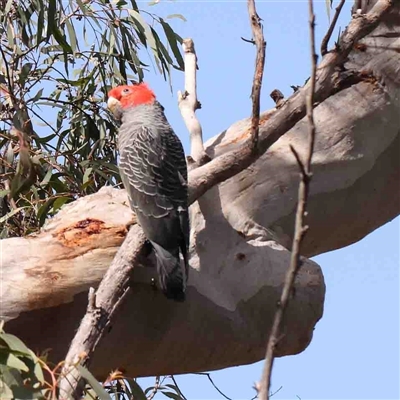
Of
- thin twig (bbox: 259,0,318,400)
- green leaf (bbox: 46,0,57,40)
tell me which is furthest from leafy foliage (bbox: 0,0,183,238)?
thin twig (bbox: 259,0,318,400)

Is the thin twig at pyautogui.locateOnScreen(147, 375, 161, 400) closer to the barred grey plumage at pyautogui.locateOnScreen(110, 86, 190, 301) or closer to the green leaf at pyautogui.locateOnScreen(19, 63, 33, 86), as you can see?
the barred grey plumage at pyautogui.locateOnScreen(110, 86, 190, 301)

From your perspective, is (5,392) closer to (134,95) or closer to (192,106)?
(192,106)

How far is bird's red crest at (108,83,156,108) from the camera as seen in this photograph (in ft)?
9.55

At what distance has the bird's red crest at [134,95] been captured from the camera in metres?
2.91

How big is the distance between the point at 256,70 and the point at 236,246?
1.57 ft

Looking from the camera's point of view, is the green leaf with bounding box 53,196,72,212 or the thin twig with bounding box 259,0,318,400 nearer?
the thin twig with bounding box 259,0,318,400

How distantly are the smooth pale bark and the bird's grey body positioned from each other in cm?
6

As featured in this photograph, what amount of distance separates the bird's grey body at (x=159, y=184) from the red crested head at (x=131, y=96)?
0.07ft

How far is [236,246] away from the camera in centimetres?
236

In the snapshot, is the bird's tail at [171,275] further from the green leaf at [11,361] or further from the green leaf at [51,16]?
the green leaf at [51,16]

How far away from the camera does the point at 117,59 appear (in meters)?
3.81

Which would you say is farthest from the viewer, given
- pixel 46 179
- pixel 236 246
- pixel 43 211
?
pixel 46 179

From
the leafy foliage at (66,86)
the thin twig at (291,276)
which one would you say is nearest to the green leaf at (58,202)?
the leafy foliage at (66,86)

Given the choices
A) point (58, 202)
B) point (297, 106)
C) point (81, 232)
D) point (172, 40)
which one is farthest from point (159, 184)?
point (172, 40)
